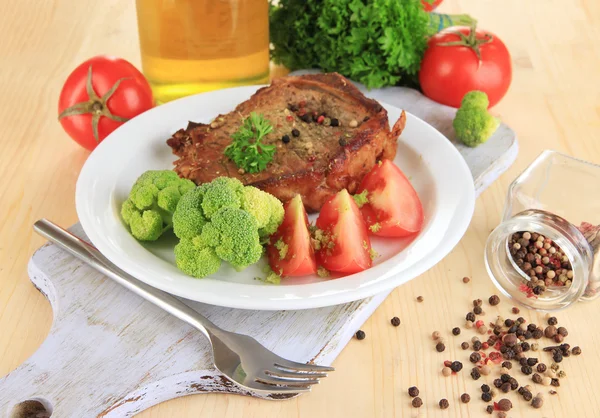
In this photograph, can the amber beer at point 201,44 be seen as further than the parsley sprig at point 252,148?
Yes

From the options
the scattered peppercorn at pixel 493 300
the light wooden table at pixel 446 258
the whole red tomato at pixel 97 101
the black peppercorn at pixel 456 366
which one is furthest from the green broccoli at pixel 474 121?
the whole red tomato at pixel 97 101

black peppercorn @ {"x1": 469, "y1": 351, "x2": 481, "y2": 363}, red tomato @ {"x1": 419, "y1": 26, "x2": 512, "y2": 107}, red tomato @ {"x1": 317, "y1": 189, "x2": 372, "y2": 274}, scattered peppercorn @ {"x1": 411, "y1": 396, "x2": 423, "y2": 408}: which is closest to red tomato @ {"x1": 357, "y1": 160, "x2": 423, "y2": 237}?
red tomato @ {"x1": 317, "y1": 189, "x2": 372, "y2": 274}

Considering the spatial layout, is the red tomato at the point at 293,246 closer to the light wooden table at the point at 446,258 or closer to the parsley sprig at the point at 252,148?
the parsley sprig at the point at 252,148

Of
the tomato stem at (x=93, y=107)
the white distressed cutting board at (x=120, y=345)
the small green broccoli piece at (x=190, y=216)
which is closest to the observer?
the white distressed cutting board at (x=120, y=345)

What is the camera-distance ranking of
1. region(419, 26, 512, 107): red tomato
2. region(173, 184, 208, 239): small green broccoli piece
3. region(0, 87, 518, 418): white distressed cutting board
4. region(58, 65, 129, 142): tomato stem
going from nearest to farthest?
region(0, 87, 518, 418): white distressed cutting board
region(173, 184, 208, 239): small green broccoli piece
region(58, 65, 129, 142): tomato stem
region(419, 26, 512, 107): red tomato

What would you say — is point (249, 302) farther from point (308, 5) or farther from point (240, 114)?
point (308, 5)

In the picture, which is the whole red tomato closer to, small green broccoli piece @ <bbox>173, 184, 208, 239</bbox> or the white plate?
the white plate

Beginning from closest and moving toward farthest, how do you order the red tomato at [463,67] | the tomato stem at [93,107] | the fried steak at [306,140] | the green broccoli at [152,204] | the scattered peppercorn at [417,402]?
the scattered peppercorn at [417,402] → the green broccoli at [152,204] → the fried steak at [306,140] → the tomato stem at [93,107] → the red tomato at [463,67]

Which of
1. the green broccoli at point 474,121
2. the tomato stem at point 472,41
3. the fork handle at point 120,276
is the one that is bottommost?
the fork handle at point 120,276
